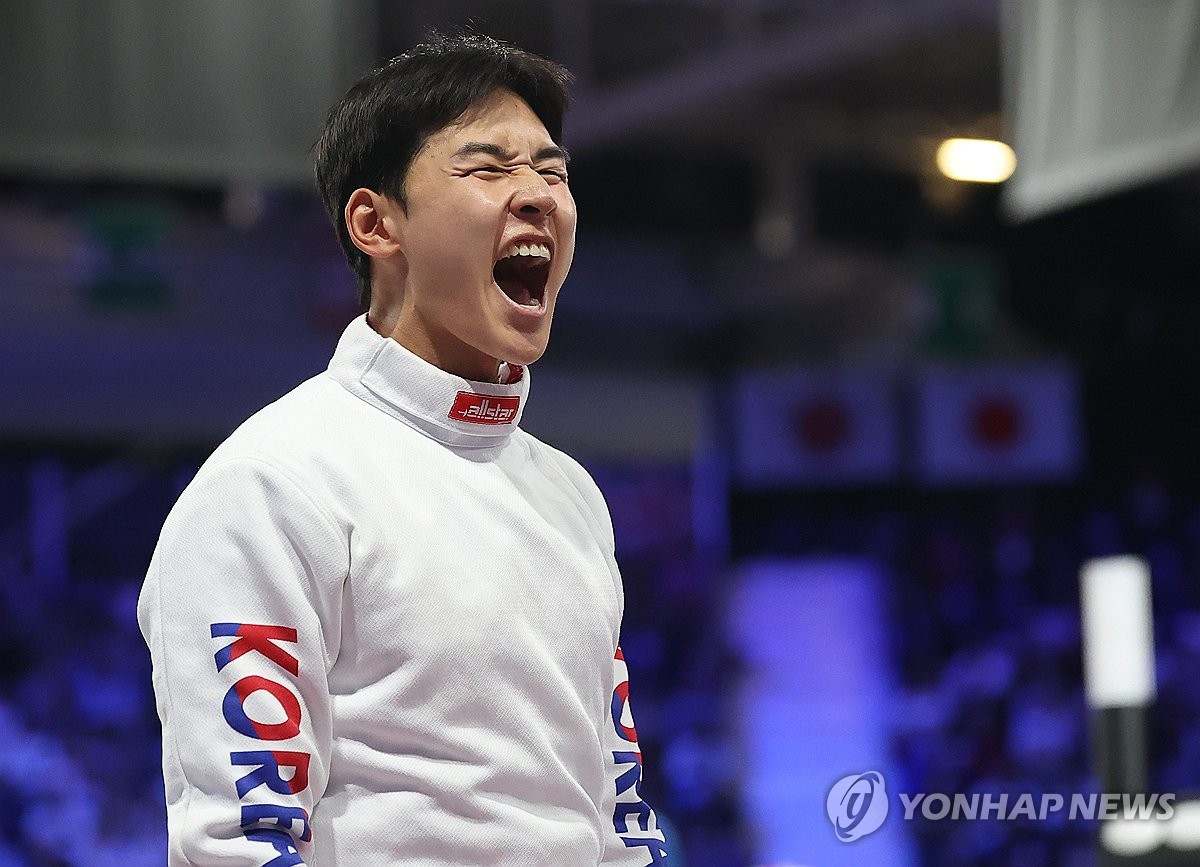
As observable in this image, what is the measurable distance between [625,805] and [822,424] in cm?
805

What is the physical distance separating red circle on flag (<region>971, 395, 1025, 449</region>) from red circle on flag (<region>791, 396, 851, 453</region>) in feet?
2.43

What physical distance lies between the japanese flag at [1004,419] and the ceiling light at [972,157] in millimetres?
1153

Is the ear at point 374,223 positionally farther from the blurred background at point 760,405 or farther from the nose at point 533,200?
the blurred background at point 760,405

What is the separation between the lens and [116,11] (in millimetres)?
4500

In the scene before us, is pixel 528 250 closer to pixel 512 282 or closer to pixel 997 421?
pixel 512 282

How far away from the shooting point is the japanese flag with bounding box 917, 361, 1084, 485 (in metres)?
9.23

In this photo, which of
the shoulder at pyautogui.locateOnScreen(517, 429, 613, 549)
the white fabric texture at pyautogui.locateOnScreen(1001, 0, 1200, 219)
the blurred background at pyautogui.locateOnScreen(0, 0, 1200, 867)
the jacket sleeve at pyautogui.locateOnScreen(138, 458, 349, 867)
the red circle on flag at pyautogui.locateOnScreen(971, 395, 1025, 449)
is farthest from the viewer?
the red circle on flag at pyautogui.locateOnScreen(971, 395, 1025, 449)

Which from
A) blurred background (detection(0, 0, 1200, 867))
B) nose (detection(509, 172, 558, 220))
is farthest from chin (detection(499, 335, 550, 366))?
blurred background (detection(0, 0, 1200, 867))

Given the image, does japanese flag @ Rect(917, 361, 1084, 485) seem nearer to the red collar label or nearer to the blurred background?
the blurred background

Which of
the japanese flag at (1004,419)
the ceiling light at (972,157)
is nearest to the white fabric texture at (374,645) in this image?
the japanese flag at (1004,419)

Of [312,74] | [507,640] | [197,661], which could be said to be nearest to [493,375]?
[507,640]

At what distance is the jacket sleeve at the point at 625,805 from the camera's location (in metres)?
1.47

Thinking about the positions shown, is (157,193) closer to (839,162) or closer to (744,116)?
(744,116)

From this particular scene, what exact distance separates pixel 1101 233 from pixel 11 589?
6.49 metres
